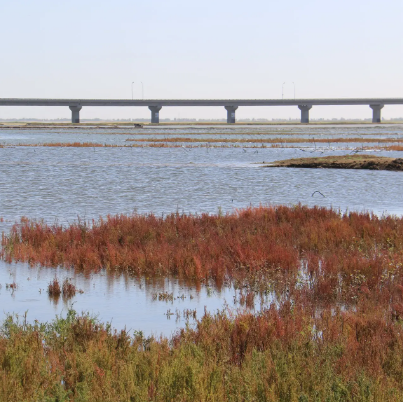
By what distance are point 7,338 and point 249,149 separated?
67.3 metres

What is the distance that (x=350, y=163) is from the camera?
46656mm

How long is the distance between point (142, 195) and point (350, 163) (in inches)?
782

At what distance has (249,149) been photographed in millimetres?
75438

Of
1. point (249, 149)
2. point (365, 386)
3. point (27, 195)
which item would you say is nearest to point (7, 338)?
point (365, 386)

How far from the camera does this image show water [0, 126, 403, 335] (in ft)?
39.8

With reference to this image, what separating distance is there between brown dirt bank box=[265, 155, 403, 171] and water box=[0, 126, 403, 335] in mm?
865

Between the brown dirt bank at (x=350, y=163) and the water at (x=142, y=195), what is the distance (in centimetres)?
86

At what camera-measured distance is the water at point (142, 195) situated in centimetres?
1212
